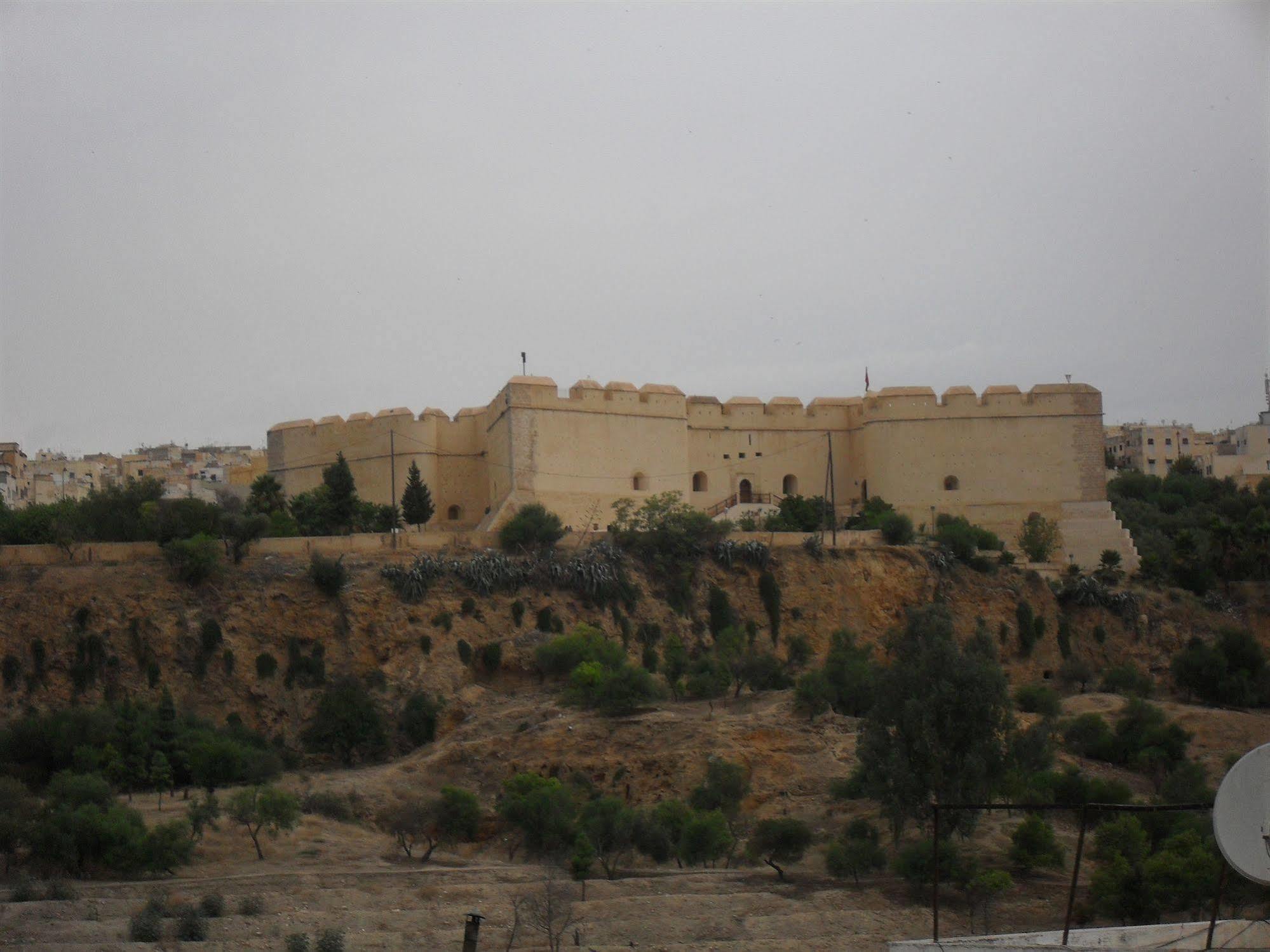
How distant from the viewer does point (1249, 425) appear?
64.1 m

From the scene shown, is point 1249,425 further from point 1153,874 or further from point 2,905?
point 2,905

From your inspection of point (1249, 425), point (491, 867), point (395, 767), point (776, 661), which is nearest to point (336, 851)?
point (491, 867)

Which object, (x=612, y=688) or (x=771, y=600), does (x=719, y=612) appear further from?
(x=612, y=688)

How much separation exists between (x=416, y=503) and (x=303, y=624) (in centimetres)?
537

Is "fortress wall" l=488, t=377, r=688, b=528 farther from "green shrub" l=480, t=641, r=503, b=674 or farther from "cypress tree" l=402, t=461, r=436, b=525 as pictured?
"green shrub" l=480, t=641, r=503, b=674

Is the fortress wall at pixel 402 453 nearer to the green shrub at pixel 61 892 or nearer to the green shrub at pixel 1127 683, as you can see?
the green shrub at pixel 1127 683

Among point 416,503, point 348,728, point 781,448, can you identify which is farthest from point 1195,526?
point 348,728

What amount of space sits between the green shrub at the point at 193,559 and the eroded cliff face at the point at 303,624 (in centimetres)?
23

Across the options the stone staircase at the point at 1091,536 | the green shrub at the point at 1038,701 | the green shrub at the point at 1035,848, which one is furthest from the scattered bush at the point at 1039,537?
the green shrub at the point at 1035,848

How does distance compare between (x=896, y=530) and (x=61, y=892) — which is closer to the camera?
(x=61, y=892)

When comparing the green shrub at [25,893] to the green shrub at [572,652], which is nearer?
the green shrub at [25,893]

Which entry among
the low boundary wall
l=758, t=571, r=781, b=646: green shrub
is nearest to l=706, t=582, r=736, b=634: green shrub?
l=758, t=571, r=781, b=646: green shrub

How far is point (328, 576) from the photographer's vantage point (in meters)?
33.5

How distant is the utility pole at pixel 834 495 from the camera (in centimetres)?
3841
